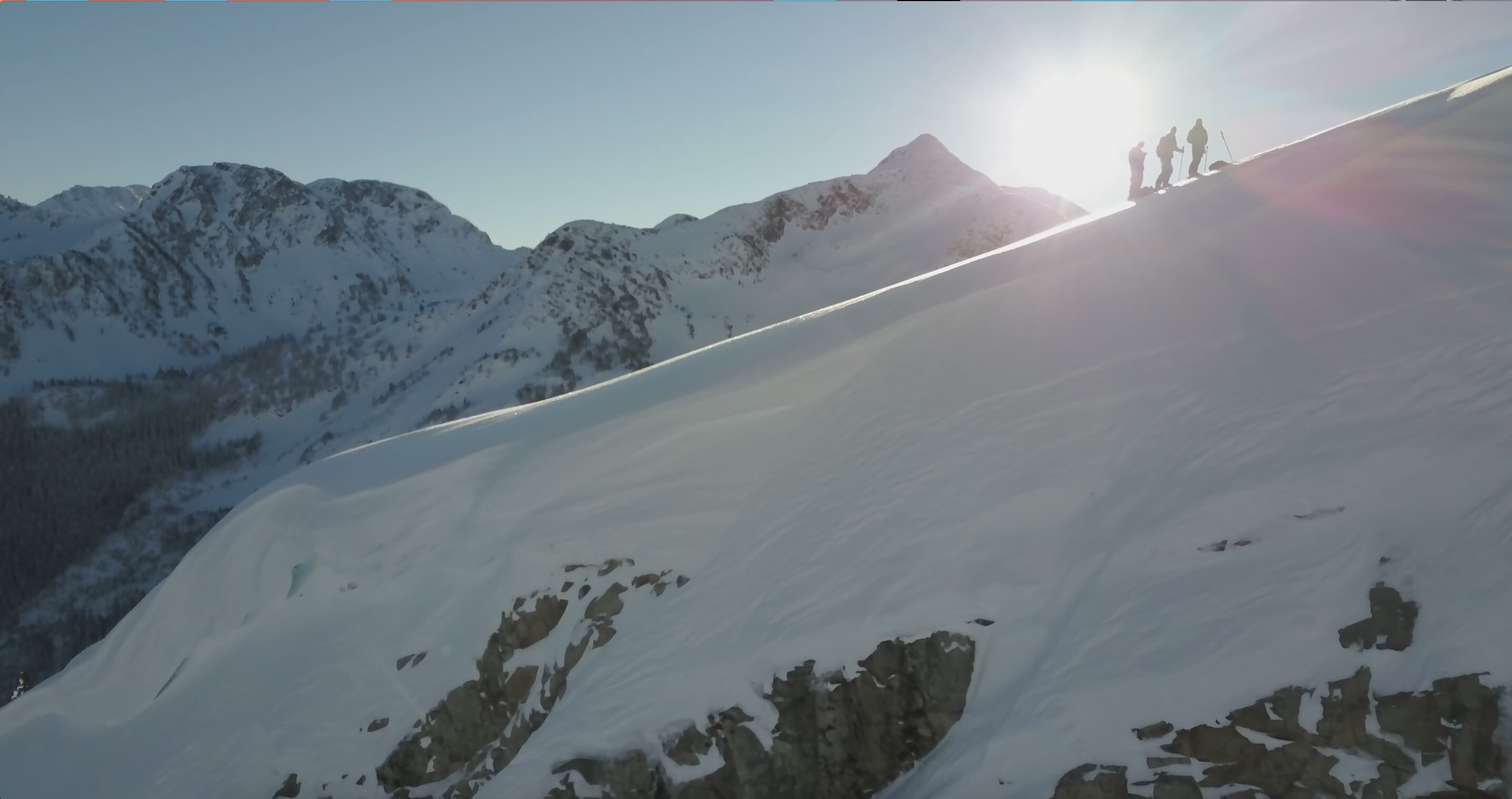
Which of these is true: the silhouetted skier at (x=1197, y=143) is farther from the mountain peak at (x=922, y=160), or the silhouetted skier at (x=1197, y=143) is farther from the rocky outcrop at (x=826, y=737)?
the mountain peak at (x=922, y=160)

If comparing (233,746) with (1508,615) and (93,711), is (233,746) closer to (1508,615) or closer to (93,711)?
(93,711)

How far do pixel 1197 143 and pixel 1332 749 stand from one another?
47.0 feet

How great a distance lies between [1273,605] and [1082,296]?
18.5 ft

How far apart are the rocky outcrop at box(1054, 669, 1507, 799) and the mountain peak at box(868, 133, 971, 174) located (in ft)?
218

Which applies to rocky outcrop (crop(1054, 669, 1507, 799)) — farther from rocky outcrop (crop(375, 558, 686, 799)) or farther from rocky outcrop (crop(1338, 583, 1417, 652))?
rocky outcrop (crop(375, 558, 686, 799))

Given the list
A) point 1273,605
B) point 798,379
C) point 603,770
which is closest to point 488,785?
point 603,770

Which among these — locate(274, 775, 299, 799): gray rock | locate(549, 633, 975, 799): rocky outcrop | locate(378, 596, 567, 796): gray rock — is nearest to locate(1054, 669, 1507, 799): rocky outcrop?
locate(549, 633, 975, 799): rocky outcrop

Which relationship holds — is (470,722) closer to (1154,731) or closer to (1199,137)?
(1154,731)

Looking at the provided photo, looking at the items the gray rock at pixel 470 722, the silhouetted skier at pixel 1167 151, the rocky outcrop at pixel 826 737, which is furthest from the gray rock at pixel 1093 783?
the silhouetted skier at pixel 1167 151

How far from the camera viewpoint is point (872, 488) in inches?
352

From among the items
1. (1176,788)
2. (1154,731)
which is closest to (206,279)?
(1154,731)

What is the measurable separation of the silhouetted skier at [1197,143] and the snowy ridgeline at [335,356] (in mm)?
30701

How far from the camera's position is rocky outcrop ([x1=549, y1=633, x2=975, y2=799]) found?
277 inches

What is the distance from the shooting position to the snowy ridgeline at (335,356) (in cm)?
5084
